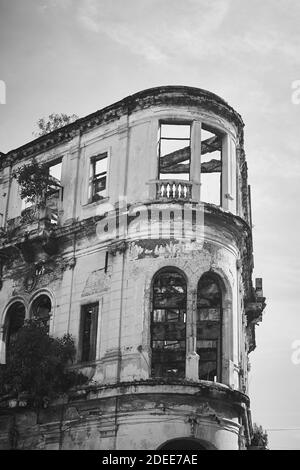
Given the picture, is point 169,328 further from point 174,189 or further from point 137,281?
point 174,189

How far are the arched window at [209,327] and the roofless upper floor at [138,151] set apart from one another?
7.71ft

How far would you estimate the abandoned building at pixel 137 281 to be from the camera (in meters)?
17.8

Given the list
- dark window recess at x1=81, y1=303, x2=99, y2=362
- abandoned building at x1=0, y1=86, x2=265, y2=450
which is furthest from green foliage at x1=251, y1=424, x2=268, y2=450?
dark window recess at x1=81, y1=303, x2=99, y2=362

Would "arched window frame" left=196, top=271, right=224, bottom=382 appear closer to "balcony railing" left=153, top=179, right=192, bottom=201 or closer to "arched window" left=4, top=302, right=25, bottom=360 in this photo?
"balcony railing" left=153, top=179, right=192, bottom=201

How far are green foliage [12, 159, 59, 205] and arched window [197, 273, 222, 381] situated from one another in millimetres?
5975

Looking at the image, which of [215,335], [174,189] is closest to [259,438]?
[215,335]

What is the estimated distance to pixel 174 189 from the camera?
1997cm

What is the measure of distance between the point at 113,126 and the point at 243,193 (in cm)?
590

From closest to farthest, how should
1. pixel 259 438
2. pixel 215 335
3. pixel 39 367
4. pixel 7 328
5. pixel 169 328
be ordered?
pixel 169 328
pixel 39 367
pixel 215 335
pixel 7 328
pixel 259 438

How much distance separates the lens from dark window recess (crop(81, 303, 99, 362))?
64.3 feet

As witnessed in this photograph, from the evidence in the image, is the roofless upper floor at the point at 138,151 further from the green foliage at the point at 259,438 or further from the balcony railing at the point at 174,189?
the green foliage at the point at 259,438

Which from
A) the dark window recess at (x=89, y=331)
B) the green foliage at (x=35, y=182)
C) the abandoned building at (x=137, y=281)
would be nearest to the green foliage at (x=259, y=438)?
the abandoned building at (x=137, y=281)

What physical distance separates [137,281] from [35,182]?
5.26m
